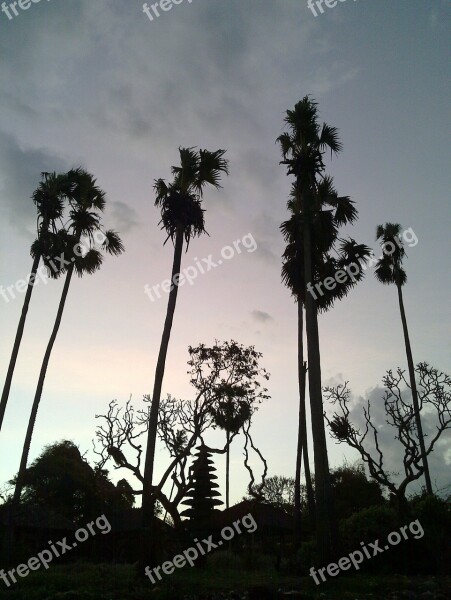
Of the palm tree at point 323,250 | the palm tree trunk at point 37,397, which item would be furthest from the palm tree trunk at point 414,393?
the palm tree trunk at point 37,397

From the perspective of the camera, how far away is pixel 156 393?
17.2 metres

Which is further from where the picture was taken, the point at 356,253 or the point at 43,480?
the point at 43,480

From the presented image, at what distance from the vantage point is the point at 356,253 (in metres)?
21.7

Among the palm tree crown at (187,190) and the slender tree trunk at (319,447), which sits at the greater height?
the palm tree crown at (187,190)

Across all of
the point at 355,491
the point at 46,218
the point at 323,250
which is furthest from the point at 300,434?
the point at 355,491

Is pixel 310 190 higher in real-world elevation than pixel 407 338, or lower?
higher

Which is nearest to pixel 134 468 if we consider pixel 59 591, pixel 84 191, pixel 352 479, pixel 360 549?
pixel 59 591

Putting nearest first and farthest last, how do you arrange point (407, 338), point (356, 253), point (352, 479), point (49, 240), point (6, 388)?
point (6, 388), point (356, 253), point (49, 240), point (407, 338), point (352, 479)

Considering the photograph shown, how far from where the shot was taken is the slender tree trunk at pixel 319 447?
14.5 metres

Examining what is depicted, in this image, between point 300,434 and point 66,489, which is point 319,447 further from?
point 66,489

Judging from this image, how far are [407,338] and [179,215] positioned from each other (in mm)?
17953

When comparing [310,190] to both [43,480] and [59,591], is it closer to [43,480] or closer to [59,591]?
[59,591]

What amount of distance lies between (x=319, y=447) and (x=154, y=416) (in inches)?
221

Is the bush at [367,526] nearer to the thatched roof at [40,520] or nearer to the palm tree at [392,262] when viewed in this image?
the palm tree at [392,262]
